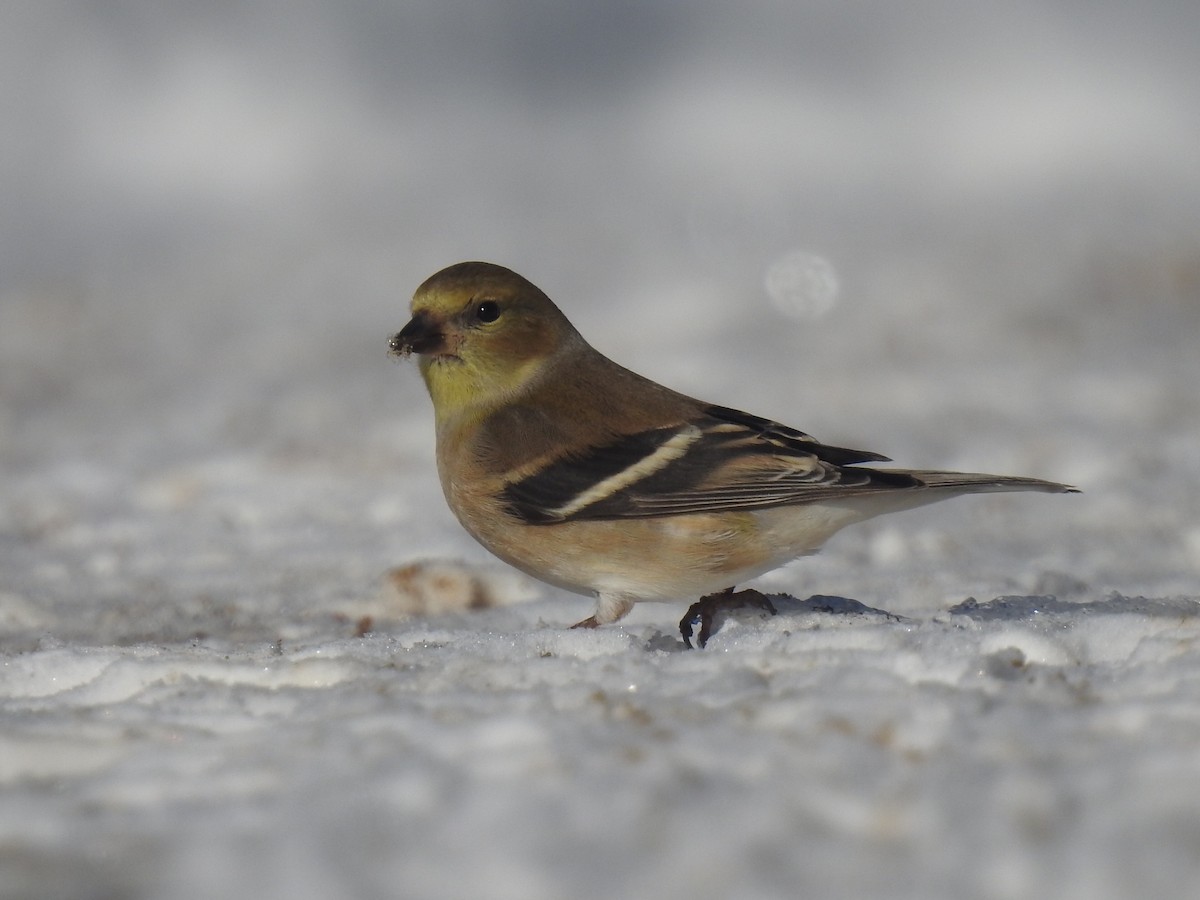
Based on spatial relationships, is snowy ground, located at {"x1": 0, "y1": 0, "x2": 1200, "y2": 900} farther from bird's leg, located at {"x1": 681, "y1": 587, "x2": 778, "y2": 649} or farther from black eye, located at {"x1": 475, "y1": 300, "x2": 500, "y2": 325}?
black eye, located at {"x1": 475, "y1": 300, "x2": 500, "y2": 325}

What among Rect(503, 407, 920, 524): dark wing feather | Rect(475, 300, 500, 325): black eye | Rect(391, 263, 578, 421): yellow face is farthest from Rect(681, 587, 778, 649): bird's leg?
Rect(475, 300, 500, 325): black eye

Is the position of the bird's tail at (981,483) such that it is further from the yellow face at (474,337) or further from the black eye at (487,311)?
the black eye at (487,311)

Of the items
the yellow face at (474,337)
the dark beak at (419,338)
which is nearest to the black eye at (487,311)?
the yellow face at (474,337)

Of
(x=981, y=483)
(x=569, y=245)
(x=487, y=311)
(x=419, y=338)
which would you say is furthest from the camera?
(x=569, y=245)

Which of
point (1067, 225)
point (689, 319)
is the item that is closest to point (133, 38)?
point (689, 319)

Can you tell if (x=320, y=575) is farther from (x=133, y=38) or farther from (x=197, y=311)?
(x=133, y=38)

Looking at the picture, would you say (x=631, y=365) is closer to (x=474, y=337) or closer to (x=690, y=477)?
(x=474, y=337)

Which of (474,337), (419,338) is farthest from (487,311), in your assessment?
(419,338)
